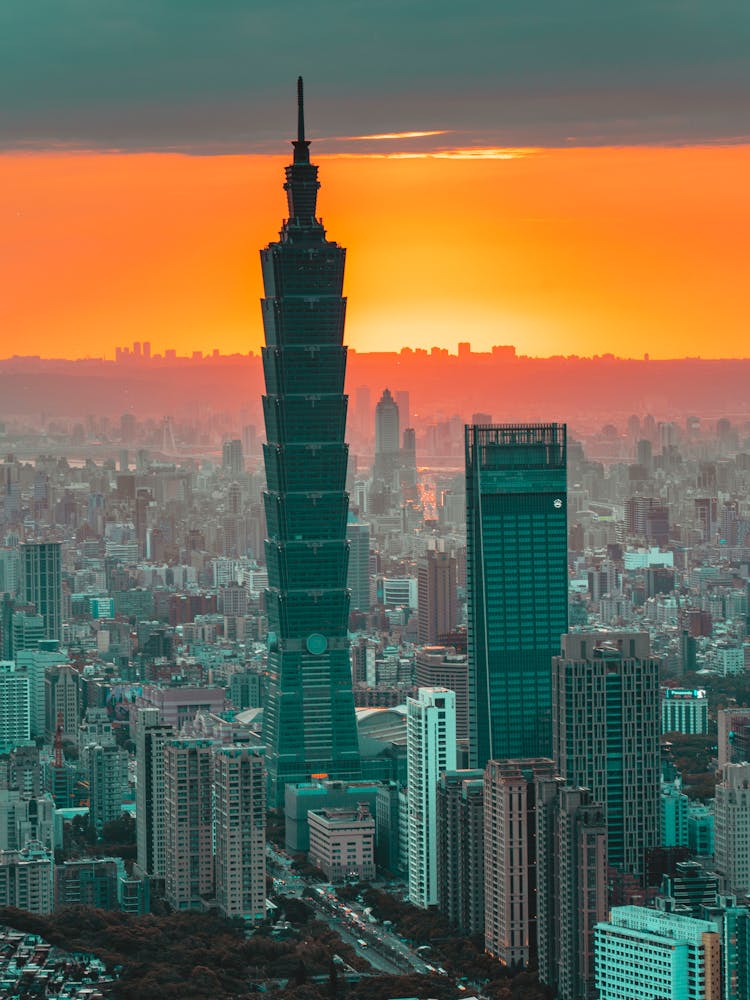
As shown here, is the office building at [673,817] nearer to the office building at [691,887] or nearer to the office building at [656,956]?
the office building at [691,887]

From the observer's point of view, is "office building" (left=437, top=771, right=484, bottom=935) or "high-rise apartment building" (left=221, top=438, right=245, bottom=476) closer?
"office building" (left=437, top=771, right=484, bottom=935)

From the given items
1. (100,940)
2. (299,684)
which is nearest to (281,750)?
(299,684)

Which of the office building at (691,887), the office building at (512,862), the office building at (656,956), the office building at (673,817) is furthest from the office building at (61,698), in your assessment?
the office building at (656,956)

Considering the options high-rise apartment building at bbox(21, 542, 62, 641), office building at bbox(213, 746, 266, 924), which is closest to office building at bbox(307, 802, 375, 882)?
office building at bbox(213, 746, 266, 924)

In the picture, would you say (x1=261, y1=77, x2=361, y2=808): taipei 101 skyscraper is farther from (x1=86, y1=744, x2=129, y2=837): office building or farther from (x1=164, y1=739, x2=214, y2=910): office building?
(x1=164, y1=739, x2=214, y2=910): office building

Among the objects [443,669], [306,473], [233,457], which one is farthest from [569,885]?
[233,457]

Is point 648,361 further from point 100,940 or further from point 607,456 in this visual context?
point 100,940
